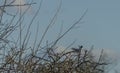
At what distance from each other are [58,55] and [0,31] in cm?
65

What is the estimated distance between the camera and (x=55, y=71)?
299 cm

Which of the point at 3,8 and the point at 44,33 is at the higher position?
the point at 3,8

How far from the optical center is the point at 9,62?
10.0 ft

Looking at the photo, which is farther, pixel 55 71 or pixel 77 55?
pixel 77 55

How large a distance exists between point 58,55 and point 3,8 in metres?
0.77

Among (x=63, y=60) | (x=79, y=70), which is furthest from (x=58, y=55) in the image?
(x=79, y=70)

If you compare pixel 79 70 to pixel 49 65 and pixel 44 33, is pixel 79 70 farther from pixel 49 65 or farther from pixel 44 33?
pixel 44 33

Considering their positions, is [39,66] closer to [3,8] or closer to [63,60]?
[63,60]

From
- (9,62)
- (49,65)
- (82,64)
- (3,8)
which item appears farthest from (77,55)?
(3,8)

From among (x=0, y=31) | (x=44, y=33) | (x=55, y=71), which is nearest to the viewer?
(x=55, y=71)

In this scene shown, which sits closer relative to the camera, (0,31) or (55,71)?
(55,71)

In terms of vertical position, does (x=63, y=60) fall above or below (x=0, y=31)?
below

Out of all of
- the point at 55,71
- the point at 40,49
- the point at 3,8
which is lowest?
the point at 55,71

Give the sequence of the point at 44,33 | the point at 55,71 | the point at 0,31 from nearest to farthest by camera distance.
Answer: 1. the point at 55,71
2. the point at 0,31
3. the point at 44,33
